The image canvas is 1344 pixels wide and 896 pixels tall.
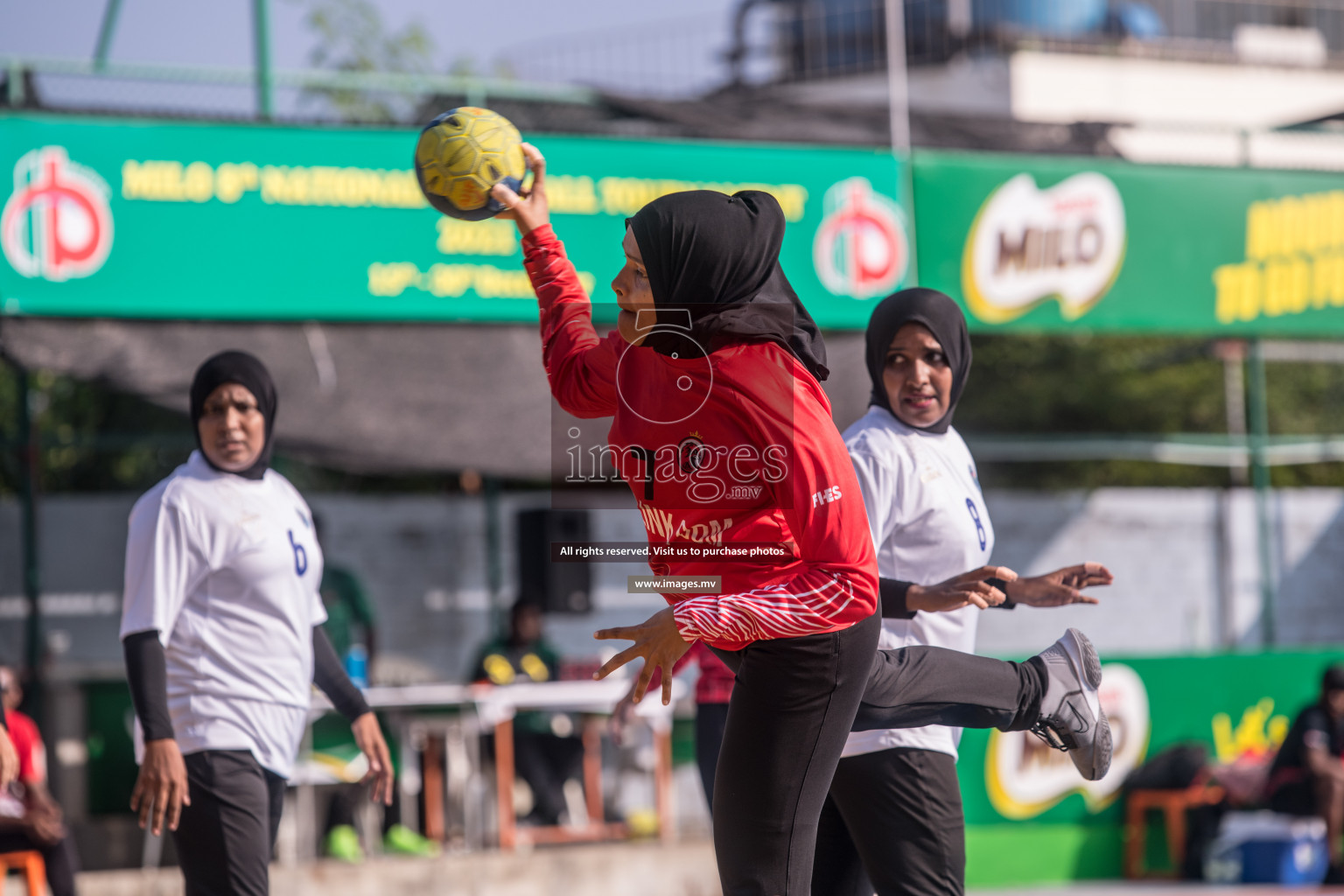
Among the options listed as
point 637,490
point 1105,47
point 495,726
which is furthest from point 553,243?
point 1105,47

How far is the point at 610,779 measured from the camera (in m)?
10.6

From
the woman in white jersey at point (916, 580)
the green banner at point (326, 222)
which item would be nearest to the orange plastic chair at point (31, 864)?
the green banner at point (326, 222)

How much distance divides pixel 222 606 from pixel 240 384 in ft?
1.96

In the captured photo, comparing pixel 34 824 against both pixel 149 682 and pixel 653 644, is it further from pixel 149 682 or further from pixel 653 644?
pixel 653 644

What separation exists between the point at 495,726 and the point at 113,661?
121 inches

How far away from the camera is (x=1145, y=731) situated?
9719mm

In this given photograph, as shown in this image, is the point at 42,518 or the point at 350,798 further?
the point at 42,518

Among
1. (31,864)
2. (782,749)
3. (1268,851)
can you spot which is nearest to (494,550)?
(31,864)

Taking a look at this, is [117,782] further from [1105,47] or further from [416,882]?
[1105,47]

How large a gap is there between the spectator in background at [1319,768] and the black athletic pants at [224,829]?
6.87 m

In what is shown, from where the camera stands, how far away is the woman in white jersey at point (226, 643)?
4.13 meters

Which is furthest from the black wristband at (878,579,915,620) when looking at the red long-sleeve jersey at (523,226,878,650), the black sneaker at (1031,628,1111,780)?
the red long-sleeve jersey at (523,226,878,650)

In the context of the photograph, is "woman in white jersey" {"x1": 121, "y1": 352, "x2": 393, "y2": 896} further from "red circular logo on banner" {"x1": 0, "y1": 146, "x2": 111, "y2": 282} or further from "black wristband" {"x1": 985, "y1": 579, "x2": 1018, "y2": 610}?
"red circular logo on banner" {"x1": 0, "y1": 146, "x2": 111, "y2": 282}

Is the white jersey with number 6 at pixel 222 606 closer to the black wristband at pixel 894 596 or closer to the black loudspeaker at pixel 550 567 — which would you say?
the black wristband at pixel 894 596
